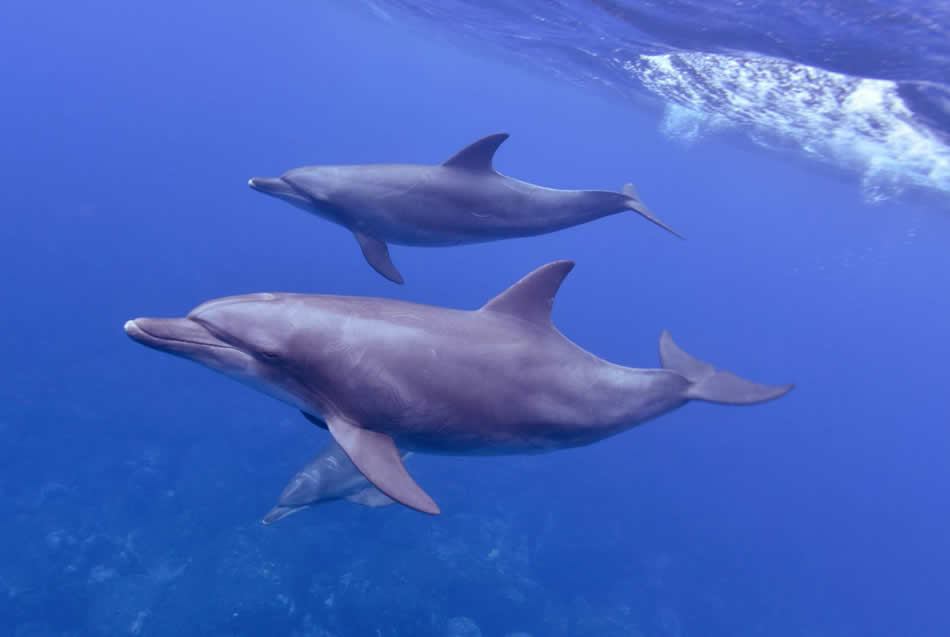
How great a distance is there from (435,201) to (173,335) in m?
4.04

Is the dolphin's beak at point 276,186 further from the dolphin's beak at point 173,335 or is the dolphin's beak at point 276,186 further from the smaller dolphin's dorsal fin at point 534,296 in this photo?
the smaller dolphin's dorsal fin at point 534,296

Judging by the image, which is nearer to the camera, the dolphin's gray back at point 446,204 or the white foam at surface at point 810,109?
the dolphin's gray back at point 446,204

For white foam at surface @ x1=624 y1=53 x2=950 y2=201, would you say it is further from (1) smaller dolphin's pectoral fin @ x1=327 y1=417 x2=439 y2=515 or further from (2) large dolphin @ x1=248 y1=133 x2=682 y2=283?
(1) smaller dolphin's pectoral fin @ x1=327 y1=417 x2=439 y2=515

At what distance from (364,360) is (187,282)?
70.0 ft

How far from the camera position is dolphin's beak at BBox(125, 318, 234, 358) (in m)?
3.67

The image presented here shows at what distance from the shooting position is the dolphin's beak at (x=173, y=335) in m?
3.67

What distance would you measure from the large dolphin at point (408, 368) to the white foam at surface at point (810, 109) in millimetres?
15467

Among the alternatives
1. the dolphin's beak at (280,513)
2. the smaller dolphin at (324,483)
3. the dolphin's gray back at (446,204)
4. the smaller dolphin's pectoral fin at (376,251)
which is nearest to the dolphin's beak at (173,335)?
the dolphin's gray back at (446,204)

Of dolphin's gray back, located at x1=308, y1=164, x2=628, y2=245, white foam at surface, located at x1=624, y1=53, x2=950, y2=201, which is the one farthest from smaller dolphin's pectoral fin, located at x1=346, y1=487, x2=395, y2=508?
white foam at surface, located at x1=624, y1=53, x2=950, y2=201

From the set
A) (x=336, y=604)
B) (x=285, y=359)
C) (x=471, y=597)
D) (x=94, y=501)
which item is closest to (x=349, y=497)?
(x=336, y=604)

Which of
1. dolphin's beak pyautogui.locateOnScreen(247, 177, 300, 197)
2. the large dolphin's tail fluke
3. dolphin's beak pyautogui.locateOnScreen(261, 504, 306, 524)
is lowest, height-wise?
dolphin's beak pyautogui.locateOnScreen(261, 504, 306, 524)

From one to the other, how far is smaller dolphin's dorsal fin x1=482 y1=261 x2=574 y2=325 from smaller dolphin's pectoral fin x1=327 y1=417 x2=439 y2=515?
1.39 meters

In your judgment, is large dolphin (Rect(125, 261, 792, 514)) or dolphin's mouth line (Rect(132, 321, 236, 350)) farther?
large dolphin (Rect(125, 261, 792, 514))

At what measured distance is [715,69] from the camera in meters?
19.2
